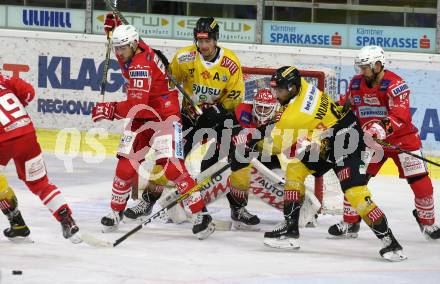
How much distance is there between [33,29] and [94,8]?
0.69 meters

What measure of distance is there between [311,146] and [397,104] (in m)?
0.80

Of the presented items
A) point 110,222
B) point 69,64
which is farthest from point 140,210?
point 69,64

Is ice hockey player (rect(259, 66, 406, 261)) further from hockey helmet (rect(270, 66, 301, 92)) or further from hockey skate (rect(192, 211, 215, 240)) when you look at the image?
hockey skate (rect(192, 211, 215, 240))

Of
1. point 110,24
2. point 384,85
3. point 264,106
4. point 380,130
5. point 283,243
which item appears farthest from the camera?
point 264,106

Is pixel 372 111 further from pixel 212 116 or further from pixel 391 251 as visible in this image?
pixel 391 251

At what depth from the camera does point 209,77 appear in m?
7.25

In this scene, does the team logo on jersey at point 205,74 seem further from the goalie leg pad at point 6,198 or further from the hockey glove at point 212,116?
the goalie leg pad at point 6,198

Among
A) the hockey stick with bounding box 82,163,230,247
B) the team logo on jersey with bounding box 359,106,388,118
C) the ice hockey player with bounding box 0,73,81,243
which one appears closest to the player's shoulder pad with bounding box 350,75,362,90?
the team logo on jersey with bounding box 359,106,388,118

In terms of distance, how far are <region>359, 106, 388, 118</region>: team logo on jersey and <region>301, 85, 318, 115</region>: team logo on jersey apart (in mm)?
791

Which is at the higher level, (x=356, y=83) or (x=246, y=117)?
(x=356, y=83)

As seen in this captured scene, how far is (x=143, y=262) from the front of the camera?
233 inches

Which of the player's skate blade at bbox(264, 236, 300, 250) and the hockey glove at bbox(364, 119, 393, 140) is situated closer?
the player's skate blade at bbox(264, 236, 300, 250)

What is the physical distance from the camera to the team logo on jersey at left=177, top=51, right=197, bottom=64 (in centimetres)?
728

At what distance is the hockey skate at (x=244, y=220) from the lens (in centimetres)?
725
